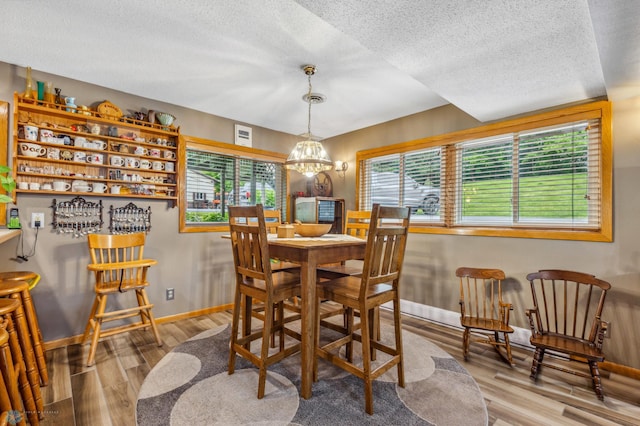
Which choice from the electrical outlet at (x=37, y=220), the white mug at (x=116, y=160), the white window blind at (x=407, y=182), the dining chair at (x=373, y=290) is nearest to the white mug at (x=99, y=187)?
the white mug at (x=116, y=160)

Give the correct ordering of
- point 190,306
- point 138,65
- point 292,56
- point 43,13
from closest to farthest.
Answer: point 43,13 < point 292,56 < point 138,65 < point 190,306

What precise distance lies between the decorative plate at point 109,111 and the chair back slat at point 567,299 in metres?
4.02

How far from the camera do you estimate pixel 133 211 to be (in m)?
3.01

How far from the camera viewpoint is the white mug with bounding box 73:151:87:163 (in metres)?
2.68

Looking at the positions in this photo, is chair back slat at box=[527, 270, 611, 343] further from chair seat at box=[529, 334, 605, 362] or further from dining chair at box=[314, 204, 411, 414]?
dining chair at box=[314, 204, 411, 414]

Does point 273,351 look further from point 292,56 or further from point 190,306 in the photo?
point 292,56

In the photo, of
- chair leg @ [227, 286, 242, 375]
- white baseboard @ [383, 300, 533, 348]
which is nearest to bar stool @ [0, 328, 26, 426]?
chair leg @ [227, 286, 242, 375]

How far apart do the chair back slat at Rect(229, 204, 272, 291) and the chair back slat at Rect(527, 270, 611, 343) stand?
209 cm

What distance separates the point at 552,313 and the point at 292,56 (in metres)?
3.06

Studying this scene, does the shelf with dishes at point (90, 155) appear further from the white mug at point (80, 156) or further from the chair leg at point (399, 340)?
the chair leg at point (399, 340)

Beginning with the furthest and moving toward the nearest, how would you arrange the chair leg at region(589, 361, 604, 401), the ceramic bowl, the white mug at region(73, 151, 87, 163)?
the ceramic bowl → the white mug at region(73, 151, 87, 163) → the chair leg at region(589, 361, 604, 401)

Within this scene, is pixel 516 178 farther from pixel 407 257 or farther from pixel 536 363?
pixel 536 363

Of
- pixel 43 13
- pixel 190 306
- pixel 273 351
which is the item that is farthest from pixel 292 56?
pixel 190 306

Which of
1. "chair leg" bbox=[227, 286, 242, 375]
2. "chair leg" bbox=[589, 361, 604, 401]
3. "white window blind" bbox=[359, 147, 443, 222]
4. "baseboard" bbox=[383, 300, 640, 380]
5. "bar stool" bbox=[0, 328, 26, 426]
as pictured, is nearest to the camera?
"bar stool" bbox=[0, 328, 26, 426]
